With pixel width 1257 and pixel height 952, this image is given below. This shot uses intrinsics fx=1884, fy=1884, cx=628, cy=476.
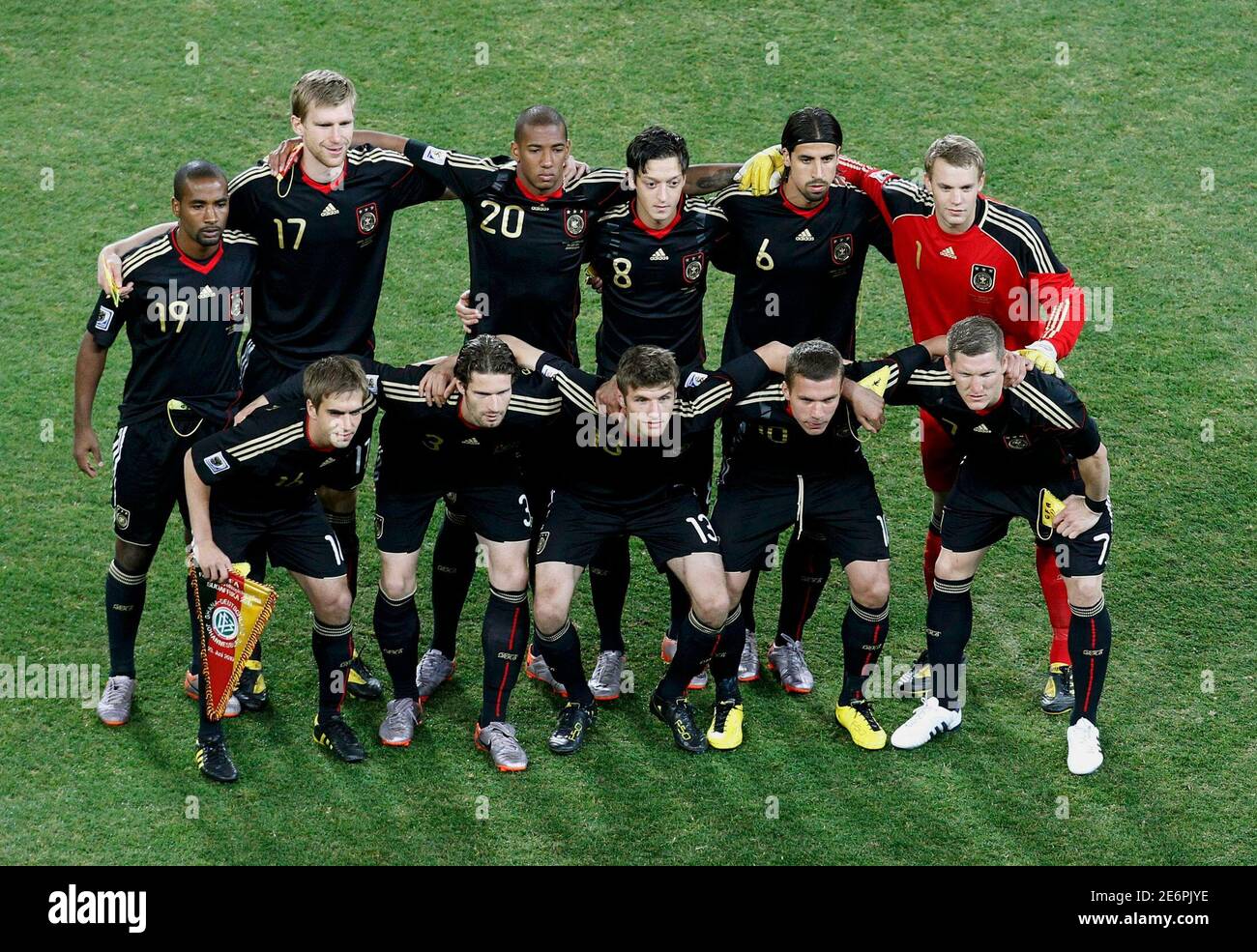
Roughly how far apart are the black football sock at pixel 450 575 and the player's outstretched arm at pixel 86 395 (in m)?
1.72

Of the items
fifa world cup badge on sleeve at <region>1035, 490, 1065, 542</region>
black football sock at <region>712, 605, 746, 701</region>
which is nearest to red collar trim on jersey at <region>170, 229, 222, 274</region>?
black football sock at <region>712, 605, 746, 701</region>

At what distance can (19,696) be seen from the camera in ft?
29.9

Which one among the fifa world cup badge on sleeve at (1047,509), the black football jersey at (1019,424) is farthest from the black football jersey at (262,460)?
the fifa world cup badge on sleeve at (1047,509)

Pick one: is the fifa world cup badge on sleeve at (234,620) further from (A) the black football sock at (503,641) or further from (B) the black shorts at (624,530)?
(B) the black shorts at (624,530)

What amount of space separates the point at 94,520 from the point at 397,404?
8.22 feet

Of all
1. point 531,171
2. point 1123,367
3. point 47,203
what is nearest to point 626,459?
point 531,171

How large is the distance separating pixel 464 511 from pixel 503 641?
65cm

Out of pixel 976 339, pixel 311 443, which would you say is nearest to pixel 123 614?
pixel 311 443

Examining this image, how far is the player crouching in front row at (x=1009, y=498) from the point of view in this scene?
8.48 m

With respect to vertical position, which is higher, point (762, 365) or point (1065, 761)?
point (762, 365)

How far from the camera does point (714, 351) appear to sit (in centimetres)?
1173

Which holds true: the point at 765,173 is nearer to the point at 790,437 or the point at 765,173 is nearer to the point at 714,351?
the point at 790,437

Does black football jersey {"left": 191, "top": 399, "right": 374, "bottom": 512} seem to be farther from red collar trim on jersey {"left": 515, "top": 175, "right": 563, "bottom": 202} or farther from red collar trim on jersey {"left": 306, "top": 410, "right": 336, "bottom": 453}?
red collar trim on jersey {"left": 515, "top": 175, "right": 563, "bottom": 202}
